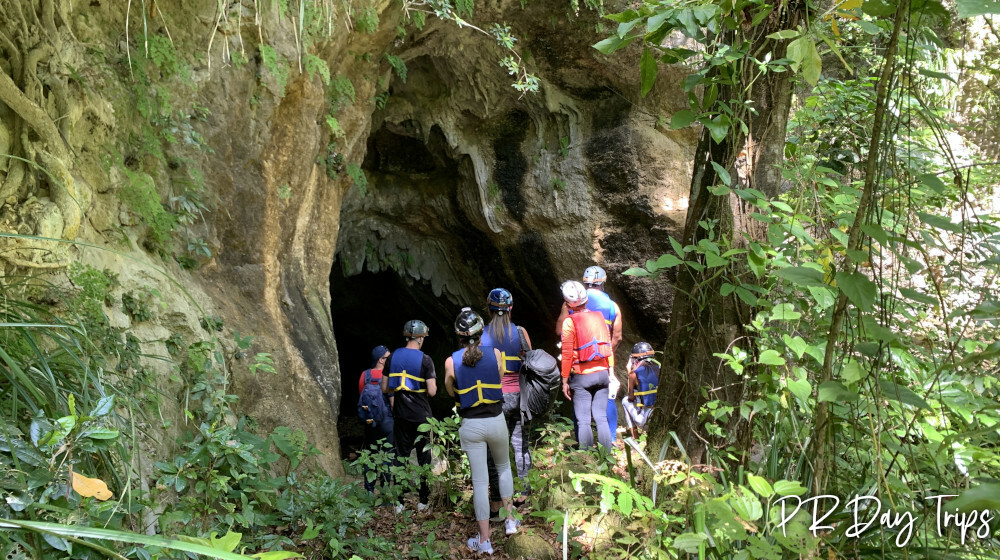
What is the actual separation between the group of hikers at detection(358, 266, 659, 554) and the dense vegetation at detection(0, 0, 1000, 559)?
0.42 meters

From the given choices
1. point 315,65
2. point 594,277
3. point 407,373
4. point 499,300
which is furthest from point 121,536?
point 594,277

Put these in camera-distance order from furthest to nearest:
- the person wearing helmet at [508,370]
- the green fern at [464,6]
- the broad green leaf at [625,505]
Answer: the green fern at [464,6] → the person wearing helmet at [508,370] → the broad green leaf at [625,505]

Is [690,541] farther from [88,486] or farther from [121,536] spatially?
[88,486]

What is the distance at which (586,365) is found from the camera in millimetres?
5074

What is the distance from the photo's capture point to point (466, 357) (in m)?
4.05

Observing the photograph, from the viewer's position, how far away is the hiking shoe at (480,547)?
388 centimetres

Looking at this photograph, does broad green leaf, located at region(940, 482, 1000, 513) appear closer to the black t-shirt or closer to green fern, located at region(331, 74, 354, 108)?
the black t-shirt

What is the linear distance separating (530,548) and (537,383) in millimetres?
1426

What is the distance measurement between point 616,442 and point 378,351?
2568mm

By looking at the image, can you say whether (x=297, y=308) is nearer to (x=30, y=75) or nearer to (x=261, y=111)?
(x=261, y=111)

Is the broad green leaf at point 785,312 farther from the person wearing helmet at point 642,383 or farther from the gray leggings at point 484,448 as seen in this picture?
the person wearing helmet at point 642,383

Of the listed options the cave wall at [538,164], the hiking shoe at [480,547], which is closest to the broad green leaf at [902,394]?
the hiking shoe at [480,547]

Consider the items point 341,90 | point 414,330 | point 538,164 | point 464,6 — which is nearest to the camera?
point 414,330

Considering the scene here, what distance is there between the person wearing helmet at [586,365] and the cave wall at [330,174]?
2.04 m
